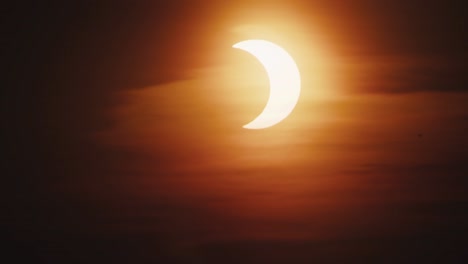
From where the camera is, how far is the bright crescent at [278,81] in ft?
5.26

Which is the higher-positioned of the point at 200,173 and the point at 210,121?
the point at 210,121

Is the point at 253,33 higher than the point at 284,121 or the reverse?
higher

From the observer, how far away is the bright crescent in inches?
63.1

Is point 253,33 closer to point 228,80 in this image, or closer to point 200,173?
point 228,80

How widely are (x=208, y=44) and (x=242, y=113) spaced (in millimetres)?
296

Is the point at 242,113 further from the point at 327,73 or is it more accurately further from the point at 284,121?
the point at 327,73

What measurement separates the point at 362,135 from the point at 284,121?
1.03 feet

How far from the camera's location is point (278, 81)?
1.61 metres

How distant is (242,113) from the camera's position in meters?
1.64

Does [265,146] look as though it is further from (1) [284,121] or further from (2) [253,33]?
(2) [253,33]

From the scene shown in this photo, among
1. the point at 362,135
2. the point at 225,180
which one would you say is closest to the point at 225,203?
the point at 225,180

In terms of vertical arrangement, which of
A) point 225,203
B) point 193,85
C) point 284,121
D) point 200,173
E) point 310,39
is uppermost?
point 310,39

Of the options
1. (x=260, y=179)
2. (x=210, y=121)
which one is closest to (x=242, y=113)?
(x=210, y=121)

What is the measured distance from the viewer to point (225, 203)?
1660 mm
